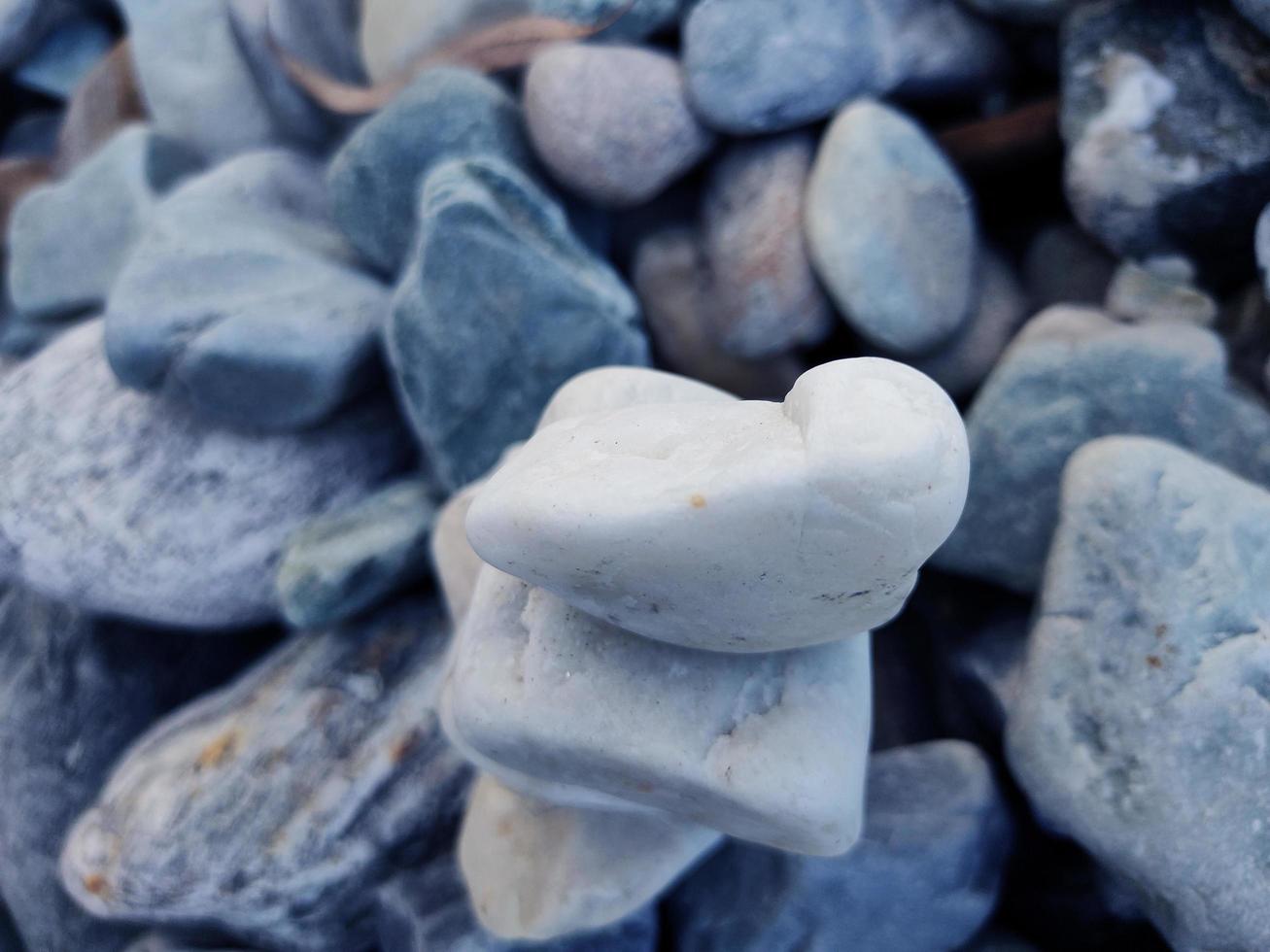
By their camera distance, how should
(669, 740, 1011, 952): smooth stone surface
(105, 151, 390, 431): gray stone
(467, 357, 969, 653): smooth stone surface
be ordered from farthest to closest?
(105, 151, 390, 431): gray stone, (669, 740, 1011, 952): smooth stone surface, (467, 357, 969, 653): smooth stone surface

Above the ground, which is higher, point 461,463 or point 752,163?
point 752,163

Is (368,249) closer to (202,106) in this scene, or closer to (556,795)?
(202,106)

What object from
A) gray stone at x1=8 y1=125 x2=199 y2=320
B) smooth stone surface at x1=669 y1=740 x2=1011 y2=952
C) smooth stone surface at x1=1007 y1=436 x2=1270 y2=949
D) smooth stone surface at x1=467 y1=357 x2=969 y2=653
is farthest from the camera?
gray stone at x1=8 y1=125 x2=199 y2=320

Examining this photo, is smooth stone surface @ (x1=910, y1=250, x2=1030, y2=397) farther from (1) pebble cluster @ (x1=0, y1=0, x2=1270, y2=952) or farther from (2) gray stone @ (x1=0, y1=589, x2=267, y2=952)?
(2) gray stone @ (x1=0, y1=589, x2=267, y2=952)

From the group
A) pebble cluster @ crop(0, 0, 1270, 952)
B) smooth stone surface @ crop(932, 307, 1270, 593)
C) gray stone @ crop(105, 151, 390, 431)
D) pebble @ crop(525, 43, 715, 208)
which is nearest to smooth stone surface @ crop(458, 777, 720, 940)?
pebble cluster @ crop(0, 0, 1270, 952)

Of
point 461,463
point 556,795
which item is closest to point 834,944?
point 556,795

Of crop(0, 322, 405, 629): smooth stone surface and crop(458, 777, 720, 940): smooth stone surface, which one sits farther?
crop(0, 322, 405, 629): smooth stone surface

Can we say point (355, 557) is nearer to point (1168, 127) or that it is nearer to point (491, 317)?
point (491, 317)
